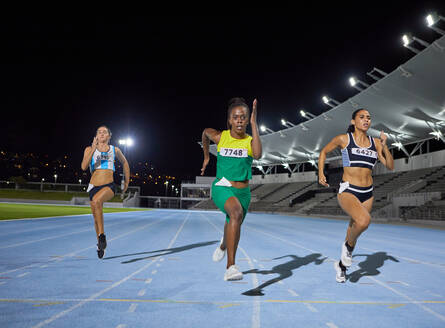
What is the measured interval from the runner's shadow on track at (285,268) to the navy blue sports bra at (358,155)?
198cm

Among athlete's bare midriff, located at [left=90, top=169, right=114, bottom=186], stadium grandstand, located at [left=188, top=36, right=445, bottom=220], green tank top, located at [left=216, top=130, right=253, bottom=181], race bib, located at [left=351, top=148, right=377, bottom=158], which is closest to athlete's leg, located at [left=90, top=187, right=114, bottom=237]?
athlete's bare midriff, located at [left=90, top=169, right=114, bottom=186]

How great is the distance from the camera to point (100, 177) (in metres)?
7.41

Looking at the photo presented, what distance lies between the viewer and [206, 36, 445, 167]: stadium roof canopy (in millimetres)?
25211

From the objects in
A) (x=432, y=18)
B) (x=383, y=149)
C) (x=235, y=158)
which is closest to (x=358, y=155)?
(x=383, y=149)

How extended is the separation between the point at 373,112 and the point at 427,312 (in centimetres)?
3356

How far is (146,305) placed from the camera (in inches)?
161

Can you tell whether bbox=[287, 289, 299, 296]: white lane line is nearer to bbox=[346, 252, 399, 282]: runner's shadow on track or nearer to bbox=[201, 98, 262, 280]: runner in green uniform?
bbox=[201, 98, 262, 280]: runner in green uniform

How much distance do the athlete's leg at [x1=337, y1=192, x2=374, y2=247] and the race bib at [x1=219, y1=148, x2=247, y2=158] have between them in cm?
167

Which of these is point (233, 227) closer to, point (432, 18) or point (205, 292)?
point (205, 292)

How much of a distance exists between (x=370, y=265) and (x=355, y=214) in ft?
8.83

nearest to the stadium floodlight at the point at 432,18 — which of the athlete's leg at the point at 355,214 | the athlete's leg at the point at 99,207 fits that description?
the athlete's leg at the point at 355,214

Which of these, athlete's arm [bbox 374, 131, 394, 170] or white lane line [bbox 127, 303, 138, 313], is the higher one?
athlete's arm [bbox 374, 131, 394, 170]

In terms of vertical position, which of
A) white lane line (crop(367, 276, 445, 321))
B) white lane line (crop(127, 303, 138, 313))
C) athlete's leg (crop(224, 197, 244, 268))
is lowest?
white lane line (crop(367, 276, 445, 321))

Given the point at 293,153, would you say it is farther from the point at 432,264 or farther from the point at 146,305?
the point at 146,305
